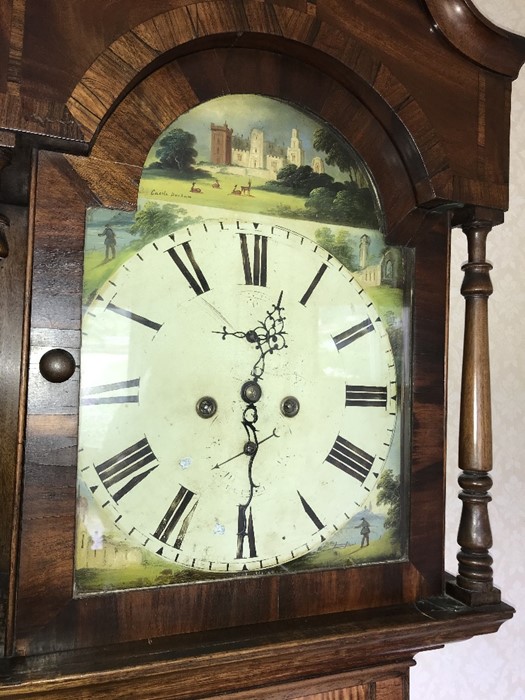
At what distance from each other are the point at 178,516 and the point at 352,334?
1.06 feet

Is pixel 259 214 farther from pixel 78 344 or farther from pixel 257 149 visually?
pixel 78 344

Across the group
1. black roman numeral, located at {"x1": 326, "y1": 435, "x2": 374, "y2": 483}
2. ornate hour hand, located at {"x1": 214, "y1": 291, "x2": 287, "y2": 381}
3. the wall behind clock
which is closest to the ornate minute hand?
ornate hour hand, located at {"x1": 214, "y1": 291, "x2": 287, "y2": 381}

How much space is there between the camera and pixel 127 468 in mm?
729

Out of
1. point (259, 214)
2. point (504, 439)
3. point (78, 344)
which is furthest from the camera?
point (504, 439)

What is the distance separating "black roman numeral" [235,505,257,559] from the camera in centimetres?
78

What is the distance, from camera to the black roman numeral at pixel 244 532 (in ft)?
2.55

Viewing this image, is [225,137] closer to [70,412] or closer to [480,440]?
[70,412]

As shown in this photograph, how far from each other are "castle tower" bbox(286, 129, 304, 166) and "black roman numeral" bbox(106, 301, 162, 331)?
281mm

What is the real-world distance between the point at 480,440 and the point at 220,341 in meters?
0.40

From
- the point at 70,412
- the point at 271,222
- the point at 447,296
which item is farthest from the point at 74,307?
the point at 447,296

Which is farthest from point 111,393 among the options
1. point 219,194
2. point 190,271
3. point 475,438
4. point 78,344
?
point 475,438

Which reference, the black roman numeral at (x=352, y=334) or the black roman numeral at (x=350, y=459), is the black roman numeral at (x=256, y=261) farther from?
the black roman numeral at (x=350, y=459)

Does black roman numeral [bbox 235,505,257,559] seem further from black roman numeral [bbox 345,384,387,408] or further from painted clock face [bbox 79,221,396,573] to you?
black roman numeral [bbox 345,384,387,408]

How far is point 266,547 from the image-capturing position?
79 centimetres
